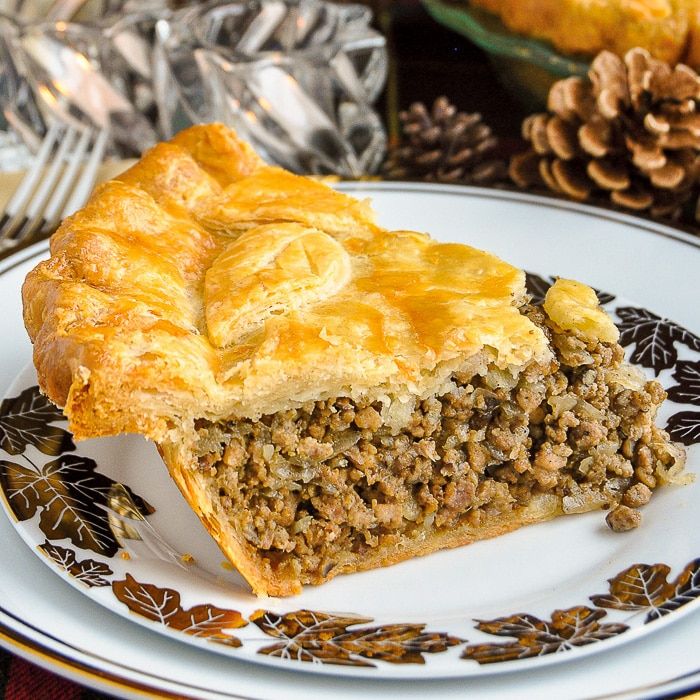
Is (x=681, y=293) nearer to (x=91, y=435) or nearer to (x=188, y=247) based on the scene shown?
(x=188, y=247)

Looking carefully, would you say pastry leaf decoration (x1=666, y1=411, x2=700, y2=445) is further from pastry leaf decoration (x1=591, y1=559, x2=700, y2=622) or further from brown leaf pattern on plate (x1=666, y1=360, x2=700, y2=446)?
pastry leaf decoration (x1=591, y1=559, x2=700, y2=622)

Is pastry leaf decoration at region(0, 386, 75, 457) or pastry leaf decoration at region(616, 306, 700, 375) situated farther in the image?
pastry leaf decoration at region(616, 306, 700, 375)

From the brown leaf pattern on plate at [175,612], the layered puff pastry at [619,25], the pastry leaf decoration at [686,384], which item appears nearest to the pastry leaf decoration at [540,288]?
the pastry leaf decoration at [686,384]

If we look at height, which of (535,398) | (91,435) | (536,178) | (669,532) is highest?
(91,435)

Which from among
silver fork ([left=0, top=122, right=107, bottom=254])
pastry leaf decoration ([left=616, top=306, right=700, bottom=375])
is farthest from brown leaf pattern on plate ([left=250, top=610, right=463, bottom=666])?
silver fork ([left=0, top=122, right=107, bottom=254])

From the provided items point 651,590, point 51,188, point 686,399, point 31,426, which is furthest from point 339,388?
point 51,188

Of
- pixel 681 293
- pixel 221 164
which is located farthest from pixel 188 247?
pixel 681 293

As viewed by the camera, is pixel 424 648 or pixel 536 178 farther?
pixel 536 178
